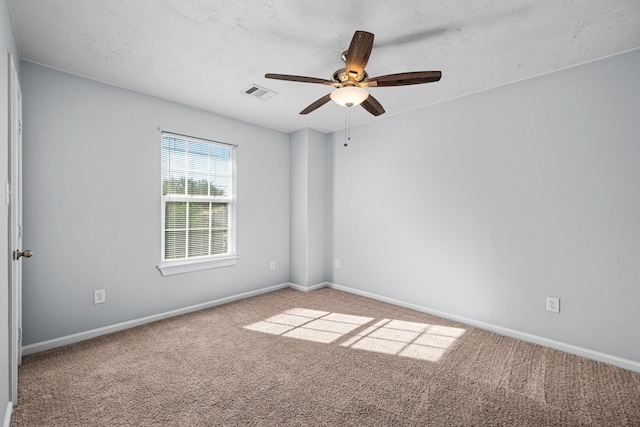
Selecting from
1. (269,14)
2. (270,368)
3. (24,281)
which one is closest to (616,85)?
(269,14)

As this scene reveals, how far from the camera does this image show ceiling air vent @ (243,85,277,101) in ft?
9.87

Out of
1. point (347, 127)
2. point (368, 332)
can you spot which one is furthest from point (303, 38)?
point (368, 332)

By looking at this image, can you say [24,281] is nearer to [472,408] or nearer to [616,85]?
[472,408]

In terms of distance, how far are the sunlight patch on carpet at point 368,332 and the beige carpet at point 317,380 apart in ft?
0.06

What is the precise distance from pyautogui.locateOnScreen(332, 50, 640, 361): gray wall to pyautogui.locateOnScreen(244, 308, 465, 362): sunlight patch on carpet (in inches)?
21.3

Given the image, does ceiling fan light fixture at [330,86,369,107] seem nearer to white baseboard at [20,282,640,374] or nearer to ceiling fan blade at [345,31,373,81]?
ceiling fan blade at [345,31,373,81]

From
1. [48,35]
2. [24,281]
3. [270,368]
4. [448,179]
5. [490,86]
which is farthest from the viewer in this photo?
[448,179]

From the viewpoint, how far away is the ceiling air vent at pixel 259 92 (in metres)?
3.01

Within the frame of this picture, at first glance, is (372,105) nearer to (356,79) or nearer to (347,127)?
(356,79)

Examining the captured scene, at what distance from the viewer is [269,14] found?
1.92m

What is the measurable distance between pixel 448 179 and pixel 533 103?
1.01 meters

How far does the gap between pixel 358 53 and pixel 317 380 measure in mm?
2185

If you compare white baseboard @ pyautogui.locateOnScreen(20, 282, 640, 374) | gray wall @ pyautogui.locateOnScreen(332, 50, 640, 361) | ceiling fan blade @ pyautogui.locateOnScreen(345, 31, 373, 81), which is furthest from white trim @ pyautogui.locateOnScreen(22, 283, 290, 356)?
ceiling fan blade @ pyautogui.locateOnScreen(345, 31, 373, 81)

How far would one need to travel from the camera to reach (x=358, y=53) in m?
1.80
